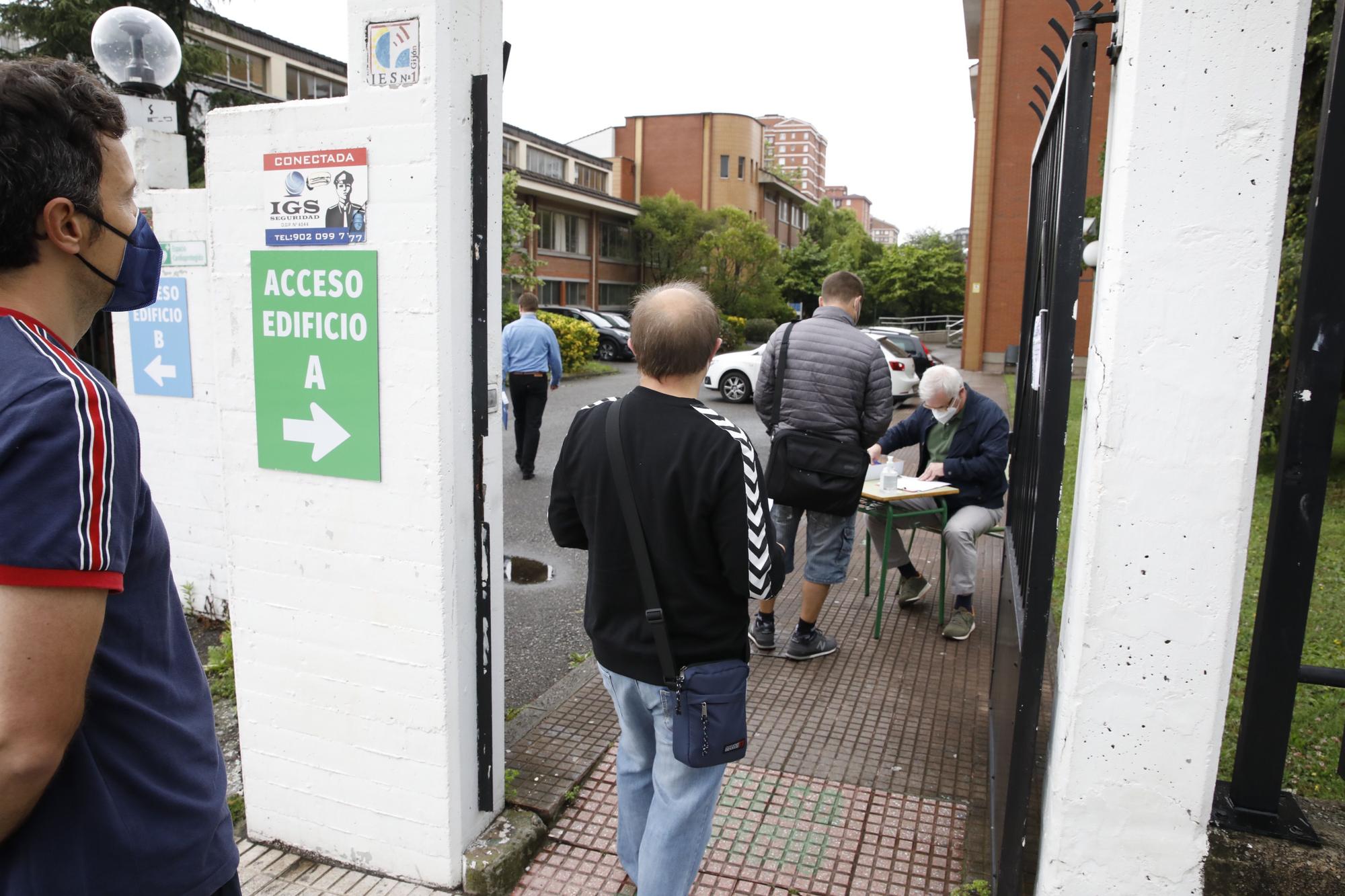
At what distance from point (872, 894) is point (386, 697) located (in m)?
1.73

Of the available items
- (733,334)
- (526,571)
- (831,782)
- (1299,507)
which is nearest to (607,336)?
(733,334)

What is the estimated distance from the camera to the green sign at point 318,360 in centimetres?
287

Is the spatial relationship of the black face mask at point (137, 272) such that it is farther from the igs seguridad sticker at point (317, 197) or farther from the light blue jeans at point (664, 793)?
the light blue jeans at point (664, 793)

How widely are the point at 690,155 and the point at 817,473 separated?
56809mm

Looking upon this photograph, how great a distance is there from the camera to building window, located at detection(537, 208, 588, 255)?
38.5m

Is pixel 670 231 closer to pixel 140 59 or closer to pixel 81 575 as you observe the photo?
pixel 140 59

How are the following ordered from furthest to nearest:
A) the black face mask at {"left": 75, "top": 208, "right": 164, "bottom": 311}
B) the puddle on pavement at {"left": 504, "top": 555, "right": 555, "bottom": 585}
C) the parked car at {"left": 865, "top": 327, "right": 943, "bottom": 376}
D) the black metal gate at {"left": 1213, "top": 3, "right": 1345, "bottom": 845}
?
1. the parked car at {"left": 865, "top": 327, "right": 943, "bottom": 376}
2. the puddle on pavement at {"left": 504, "top": 555, "right": 555, "bottom": 585}
3. the black metal gate at {"left": 1213, "top": 3, "right": 1345, "bottom": 845}
4. the black face mask at {"left": 75, "top": 208, "right": 164, "bottom": 311}

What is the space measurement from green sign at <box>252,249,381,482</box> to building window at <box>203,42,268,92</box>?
2814cm

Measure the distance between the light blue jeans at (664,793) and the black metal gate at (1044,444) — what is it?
0.81 meters

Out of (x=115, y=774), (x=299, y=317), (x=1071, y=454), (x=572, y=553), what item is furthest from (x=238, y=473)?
(x=1071, y=454)

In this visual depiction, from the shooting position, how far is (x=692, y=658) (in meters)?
2.48

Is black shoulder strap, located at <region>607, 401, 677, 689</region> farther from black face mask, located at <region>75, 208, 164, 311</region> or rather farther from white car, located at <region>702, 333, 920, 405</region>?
white car, located at <region>702, 333, 920, 405</region>

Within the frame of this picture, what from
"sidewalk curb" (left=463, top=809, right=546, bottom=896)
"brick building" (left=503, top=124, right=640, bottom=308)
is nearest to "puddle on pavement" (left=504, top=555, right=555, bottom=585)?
"sidewalk curb" (left=463, top=809, right=546, bottom=896)

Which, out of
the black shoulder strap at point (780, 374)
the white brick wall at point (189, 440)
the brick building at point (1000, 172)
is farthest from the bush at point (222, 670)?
the brick building at point (1000, 172)
